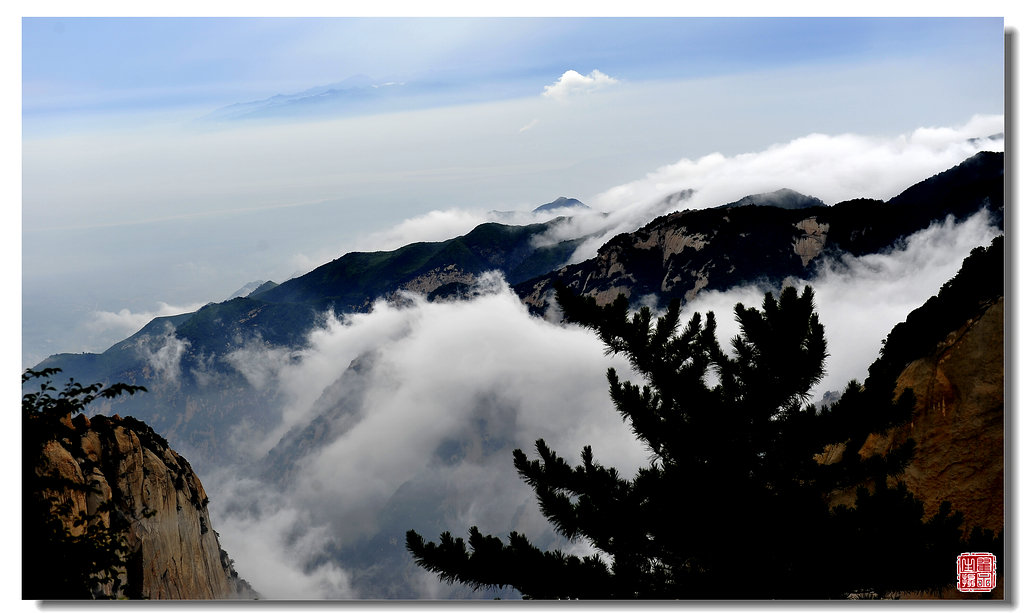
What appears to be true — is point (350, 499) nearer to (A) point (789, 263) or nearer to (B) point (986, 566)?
(A) point (789, 263)

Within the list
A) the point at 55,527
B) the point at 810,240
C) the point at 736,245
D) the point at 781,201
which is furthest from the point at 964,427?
the point at 736,245

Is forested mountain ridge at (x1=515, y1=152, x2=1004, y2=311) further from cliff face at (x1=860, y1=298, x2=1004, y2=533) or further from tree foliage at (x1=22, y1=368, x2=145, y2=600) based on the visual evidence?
tree foliage at (x1=22, y1=368, x2=145, y2=600)

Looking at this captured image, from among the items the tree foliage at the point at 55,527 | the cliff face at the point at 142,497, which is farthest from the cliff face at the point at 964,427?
the cliff face at the point at 142,497

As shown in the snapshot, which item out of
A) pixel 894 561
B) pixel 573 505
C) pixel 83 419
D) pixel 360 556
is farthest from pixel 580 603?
pixel 360 556

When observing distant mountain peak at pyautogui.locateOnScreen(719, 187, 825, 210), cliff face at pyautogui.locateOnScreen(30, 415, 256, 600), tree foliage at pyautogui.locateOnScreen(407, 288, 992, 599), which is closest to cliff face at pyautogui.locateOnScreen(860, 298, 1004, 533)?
tree foliage at pyautogui.locateOnScreen(407, 288, 992, 599)

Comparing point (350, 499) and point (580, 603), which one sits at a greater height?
point (580, 603)

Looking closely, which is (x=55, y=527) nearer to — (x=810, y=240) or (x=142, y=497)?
(x=142, y=497)
